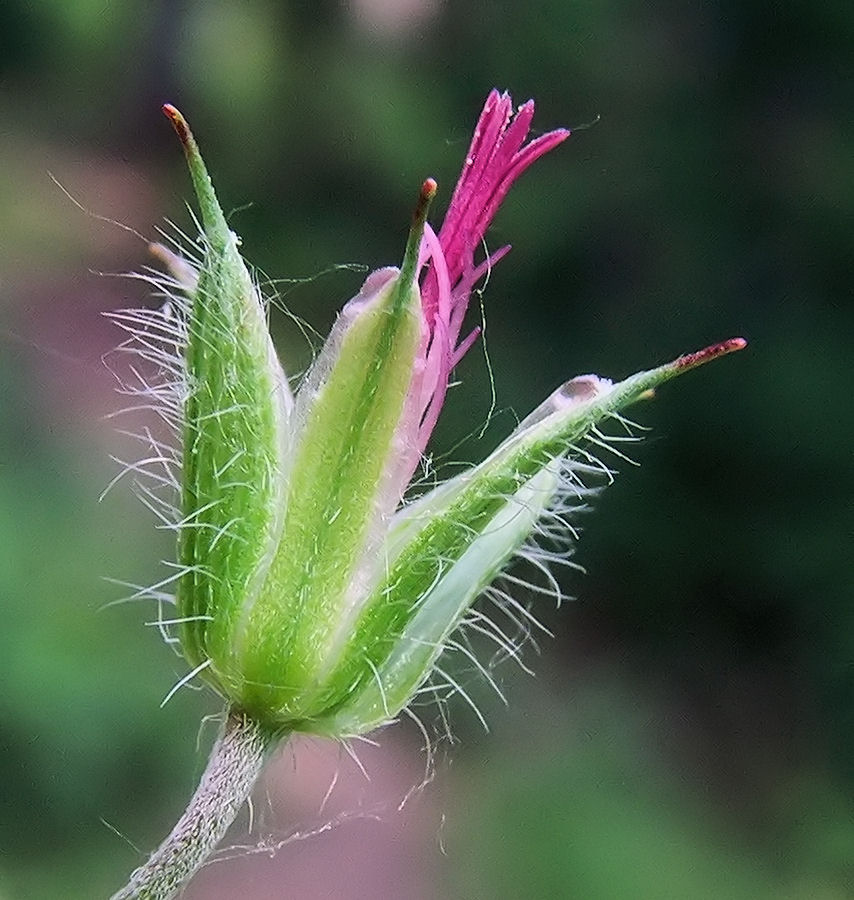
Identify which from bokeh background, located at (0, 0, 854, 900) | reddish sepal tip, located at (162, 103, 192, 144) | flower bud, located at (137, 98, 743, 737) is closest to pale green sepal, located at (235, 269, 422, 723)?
flower bud, located at (137, 98, 743, 737)

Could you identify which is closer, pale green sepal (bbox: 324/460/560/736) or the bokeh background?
pale green sepal (bbox: 324/460/560/736)

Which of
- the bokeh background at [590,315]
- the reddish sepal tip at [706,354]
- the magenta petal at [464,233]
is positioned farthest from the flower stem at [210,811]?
the bokeh background at [590,315]

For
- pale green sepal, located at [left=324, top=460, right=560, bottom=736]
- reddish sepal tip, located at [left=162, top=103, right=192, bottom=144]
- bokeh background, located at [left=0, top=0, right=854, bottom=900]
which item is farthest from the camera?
bokeh background, located at [left=0, top=0, right=854, bottom=900]

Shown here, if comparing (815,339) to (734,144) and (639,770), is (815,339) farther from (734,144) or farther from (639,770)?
(639,770)

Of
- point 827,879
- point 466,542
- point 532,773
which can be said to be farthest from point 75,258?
point 466,542

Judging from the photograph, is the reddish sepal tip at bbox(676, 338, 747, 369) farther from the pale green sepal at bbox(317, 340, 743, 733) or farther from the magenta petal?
the magenta petal

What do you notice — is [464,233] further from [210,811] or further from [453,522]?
[210,811]

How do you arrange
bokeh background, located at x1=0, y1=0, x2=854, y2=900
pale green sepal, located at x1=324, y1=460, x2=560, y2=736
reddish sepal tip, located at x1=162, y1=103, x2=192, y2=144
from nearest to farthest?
reddish sepal tip, located at x1=162, y1=103, x2=192, y2=144 → pale green sepal, located at x1=324, y1=460, x2=560, y2=736 → bokeh background, located at x1=0, y1=0, x2=854, y2=900
